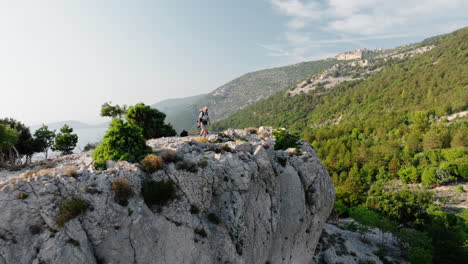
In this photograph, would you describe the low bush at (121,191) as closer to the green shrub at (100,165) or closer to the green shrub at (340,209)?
the green shrub at (100,165)

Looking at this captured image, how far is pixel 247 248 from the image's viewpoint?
47.7 feet

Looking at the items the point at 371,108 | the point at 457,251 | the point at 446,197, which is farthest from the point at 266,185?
the point at 371,108

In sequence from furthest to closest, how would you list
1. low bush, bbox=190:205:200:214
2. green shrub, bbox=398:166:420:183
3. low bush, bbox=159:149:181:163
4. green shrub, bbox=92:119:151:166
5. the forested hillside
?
green shrub, bbox=398:166:420:183 → the forested hillside → low bush, bbox=159:149:181:163 → green shrub, bbox=92:119:151:166 → low bush, bbox=190:205:200:214

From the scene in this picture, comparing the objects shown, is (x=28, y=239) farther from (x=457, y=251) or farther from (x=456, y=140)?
(x=456, y=140)

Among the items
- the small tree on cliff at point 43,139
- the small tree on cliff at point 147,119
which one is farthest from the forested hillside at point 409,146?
the small tree on cliff at point 43,139

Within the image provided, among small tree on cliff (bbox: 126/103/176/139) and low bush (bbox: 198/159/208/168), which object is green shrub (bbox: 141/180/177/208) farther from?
small tree on cliff (bbox: 126/103/176/139)

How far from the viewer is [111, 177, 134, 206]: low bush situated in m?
10.7

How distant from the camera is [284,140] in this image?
82.1ft

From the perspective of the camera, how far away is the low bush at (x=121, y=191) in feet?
35.1

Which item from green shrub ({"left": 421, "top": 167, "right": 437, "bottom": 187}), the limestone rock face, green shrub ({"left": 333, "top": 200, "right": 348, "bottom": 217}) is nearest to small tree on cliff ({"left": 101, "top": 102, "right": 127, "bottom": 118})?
the limestone rock face

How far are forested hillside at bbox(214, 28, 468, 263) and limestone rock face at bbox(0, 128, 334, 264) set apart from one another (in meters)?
23.2

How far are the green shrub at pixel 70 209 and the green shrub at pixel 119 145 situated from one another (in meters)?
3.55

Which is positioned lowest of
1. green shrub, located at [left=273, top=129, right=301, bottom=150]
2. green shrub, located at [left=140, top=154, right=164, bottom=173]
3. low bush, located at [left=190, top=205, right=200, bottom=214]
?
low bush, located at [left=190, top=205, right=200, bottom=214]

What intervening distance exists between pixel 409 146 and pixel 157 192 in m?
106
